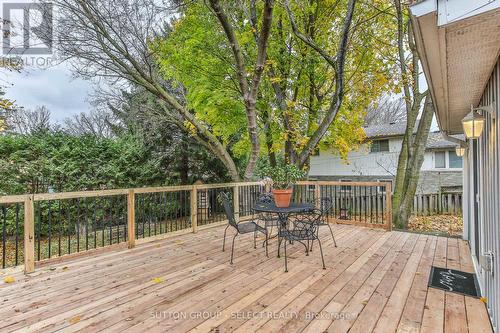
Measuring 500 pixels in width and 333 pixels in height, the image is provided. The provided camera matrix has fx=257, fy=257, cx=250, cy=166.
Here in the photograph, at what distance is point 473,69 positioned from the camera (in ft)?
6.61

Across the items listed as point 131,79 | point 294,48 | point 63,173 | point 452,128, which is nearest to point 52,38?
point 131,79

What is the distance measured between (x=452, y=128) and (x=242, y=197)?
4.33m

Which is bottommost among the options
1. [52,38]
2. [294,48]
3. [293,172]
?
[293,172]

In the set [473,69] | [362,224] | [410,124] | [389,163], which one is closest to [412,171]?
[410,124]

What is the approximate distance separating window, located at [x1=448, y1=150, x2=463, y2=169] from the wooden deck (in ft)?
39.0

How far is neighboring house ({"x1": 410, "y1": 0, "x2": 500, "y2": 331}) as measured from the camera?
4.28 feet

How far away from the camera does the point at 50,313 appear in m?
2.31

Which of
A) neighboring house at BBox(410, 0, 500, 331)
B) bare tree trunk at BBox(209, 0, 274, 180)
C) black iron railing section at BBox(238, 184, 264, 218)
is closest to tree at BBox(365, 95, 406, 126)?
black iron railing section at BBox(238, 184, 264, 218)

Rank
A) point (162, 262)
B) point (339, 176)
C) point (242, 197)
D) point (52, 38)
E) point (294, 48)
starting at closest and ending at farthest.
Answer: point (162, 262), point (52, 38), point (242, 197), point (294, 48), point (339, 176)

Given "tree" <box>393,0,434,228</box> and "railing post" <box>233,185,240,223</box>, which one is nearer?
"railing post" <box>233,185,240,223</box>

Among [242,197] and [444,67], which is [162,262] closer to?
[242,197]

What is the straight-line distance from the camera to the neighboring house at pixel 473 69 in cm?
130

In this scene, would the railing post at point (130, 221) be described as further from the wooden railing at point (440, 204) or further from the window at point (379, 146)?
the window at point (379, 146)

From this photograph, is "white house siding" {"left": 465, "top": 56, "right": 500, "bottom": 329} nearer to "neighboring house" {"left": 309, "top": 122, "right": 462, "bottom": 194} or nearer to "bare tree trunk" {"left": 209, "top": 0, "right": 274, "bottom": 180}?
"bare tree trunk" {"left": 209, "top": 0, "right": 274, "bottom": 180}
